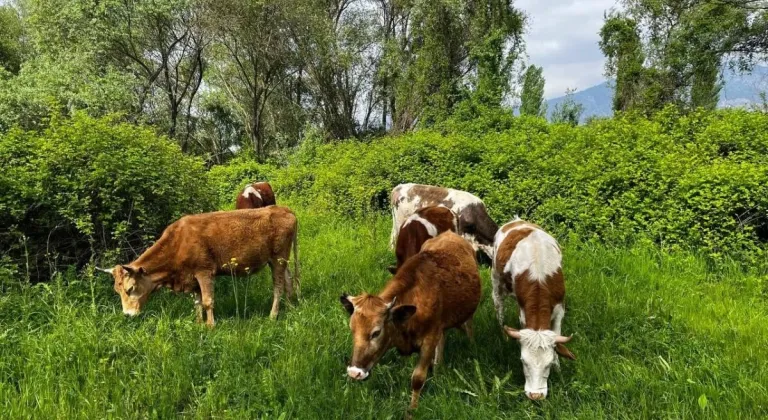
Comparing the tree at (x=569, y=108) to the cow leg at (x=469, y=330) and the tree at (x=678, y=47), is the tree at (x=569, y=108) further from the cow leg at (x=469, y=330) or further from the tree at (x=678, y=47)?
the cow leg at (x=469, y=330)

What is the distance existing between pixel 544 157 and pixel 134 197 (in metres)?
8.27

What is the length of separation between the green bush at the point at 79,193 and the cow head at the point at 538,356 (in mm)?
5349

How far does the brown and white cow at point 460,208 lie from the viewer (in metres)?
8.15

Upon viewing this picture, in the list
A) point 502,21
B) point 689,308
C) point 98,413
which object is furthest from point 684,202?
point 502,21

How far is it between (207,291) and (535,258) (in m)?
4.03

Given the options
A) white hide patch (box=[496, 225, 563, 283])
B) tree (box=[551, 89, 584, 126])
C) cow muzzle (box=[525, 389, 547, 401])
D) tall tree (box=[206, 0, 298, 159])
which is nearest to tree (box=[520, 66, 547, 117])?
tree (box=[551, 89, 584, 126])

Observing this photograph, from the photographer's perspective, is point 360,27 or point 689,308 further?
point 360,27

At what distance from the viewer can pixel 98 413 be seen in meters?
3.79

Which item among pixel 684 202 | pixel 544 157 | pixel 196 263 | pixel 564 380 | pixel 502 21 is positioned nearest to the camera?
pixel 564 380

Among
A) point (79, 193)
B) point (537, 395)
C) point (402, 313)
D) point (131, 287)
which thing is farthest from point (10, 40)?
point (537, 395)

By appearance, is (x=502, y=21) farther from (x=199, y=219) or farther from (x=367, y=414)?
(x=367, y=414)

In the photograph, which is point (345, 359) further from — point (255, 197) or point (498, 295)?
point (255, 197)

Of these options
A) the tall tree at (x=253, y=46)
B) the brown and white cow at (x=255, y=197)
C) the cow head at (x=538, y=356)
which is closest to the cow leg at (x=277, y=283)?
the cow head at (x=538, y=356)

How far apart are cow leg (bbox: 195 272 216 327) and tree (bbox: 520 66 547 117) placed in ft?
90.2
